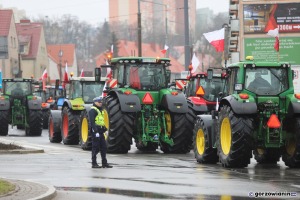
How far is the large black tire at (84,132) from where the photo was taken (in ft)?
87.0

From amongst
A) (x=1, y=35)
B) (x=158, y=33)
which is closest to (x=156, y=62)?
(x=1, y=35)

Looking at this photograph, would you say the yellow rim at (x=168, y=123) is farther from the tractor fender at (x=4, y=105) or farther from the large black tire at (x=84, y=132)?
the tractor fender at (x=4, y=105)

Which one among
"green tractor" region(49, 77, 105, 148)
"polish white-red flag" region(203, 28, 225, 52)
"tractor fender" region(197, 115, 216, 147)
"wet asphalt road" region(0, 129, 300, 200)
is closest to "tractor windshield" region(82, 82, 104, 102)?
"green tractor" region(49, 77, 105, 148)

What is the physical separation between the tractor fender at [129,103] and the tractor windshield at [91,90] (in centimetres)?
703

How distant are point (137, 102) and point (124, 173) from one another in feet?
20.7

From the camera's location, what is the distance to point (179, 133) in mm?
24641

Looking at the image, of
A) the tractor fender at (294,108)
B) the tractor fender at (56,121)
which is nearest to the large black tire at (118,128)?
the tractor fender at (294,108)

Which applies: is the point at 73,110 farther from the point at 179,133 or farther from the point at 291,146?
the point at 291,146

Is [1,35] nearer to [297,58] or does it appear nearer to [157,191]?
[297,58]

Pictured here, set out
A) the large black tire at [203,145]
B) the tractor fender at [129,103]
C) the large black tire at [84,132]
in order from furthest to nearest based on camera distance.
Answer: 1. the large black tire at [84,132]
2. the tractor fender at [129,103]
3. the large black tire at [203,145]

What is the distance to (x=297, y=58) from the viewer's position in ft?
164

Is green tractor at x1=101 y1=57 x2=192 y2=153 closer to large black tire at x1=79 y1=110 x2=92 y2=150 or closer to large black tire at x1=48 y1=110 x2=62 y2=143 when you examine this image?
large black tire at x1=79 y1=110 x2=92 y2=150

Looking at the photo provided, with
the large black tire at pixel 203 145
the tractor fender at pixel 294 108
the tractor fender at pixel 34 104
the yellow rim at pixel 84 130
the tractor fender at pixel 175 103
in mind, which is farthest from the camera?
the tractor fender at pixel 34 104

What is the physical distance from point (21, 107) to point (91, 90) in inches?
300
